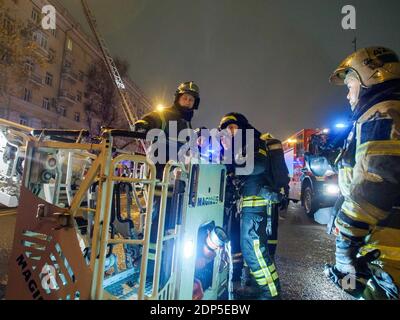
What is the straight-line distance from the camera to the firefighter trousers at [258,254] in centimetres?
299

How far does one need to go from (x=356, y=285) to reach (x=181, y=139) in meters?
2.18

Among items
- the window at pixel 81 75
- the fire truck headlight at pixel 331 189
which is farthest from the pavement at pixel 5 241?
the window at pixel 81 75

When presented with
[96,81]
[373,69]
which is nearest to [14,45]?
[96,81]

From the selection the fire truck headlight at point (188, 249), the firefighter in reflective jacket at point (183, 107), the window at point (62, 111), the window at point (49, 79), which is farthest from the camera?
the window at point (62, 111)

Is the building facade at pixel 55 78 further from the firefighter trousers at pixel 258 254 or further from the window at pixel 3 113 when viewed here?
the firefighter trousers at pixel 258 254

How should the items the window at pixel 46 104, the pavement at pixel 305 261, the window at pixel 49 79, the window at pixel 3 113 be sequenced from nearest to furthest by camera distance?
the pavement at pixel 305 261, the window at pixel 3 113, the window at pixel 46 104, the window at pixel 49 79

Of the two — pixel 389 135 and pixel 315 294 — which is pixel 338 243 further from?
pixel 315 294

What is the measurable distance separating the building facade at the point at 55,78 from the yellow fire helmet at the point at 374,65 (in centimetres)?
2451

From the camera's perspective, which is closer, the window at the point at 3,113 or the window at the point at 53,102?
the window at the point at 3,113

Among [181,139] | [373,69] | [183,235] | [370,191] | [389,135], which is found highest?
[373,69]

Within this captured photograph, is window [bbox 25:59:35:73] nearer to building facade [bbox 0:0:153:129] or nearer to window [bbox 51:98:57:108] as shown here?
building facade [bbox 0:0:153:129]

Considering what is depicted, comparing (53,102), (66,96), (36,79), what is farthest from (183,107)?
(66,96)

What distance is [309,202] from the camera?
10000 mm

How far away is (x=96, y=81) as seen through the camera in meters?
31.3
